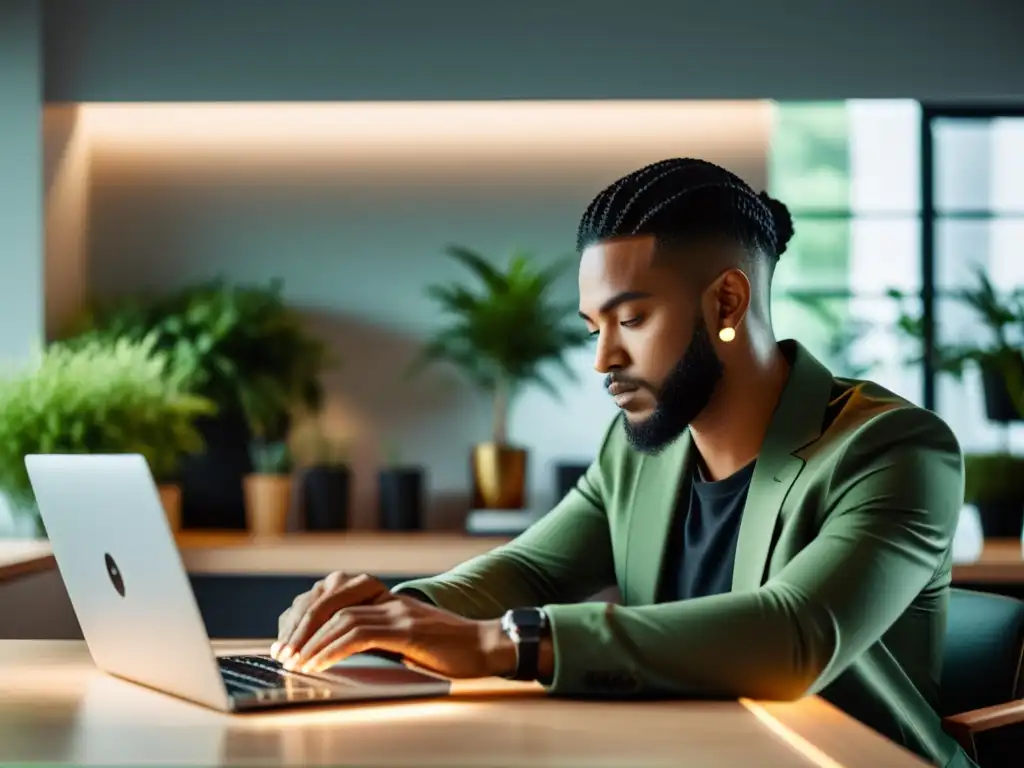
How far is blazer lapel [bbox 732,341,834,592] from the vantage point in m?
1.80

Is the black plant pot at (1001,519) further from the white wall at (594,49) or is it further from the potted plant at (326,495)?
the potted plant at (326,495)

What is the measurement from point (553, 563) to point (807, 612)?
2.14 feet

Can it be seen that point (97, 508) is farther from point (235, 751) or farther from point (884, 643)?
point (884, 643)

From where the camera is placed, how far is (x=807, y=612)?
5.00 ft

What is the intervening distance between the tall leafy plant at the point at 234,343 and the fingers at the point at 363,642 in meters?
2.51

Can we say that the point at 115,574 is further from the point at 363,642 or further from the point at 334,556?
the point at 334,556

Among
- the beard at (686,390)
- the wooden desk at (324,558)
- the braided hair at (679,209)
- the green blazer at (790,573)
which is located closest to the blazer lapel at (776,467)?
the green blazer at (790,573)

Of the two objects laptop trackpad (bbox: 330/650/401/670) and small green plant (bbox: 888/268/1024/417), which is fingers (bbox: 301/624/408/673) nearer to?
laptop trackpad (bbox: 330/650/401/670)

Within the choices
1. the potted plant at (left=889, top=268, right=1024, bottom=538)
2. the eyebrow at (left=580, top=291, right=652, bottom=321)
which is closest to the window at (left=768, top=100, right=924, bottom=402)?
the potted plant at (left=889, top=268, right=1024, bottom=538)

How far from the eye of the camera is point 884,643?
6.01ft

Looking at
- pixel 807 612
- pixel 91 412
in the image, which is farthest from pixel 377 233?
pixel 807 612

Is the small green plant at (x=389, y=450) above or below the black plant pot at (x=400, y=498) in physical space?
above

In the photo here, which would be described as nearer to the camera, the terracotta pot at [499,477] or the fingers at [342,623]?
the fingers at [342,623]

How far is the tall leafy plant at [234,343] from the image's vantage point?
4043 millimetres
